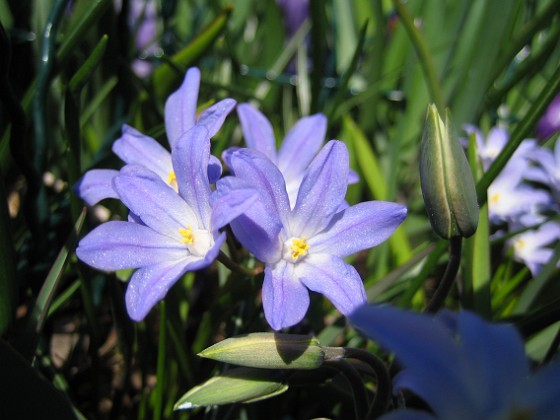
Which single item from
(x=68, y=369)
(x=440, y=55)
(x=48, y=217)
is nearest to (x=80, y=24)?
(x=48, y=217)

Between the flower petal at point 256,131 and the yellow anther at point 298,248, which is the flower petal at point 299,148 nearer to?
the flower petal at point 256,131

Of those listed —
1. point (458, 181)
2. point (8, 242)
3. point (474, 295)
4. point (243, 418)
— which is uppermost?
point (458, 181)

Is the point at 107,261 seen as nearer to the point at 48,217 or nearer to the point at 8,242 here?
the point at 8,242

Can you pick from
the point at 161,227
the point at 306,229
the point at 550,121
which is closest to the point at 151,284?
the point at 161,227

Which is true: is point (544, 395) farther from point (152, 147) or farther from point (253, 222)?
point (152, 147)

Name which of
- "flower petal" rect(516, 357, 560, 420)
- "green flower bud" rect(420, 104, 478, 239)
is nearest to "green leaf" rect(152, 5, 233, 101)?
"green flower bud" rect(420, 104, 478, 239)

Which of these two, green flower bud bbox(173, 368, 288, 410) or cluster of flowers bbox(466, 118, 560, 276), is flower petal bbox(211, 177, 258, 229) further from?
cluster of flowers bbox(466, 118, 560, 276)
